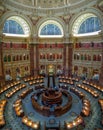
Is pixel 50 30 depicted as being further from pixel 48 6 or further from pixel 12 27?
pixel 12 27

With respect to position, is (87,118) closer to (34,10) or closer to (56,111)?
(56,111)

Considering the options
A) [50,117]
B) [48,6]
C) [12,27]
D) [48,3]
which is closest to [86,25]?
[48,6]

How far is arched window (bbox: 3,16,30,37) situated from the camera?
3259 centimetres

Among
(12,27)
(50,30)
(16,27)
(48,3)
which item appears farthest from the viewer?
(50,30)

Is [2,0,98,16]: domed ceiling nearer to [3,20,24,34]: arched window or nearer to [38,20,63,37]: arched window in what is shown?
[38,20,63,37]: arched window

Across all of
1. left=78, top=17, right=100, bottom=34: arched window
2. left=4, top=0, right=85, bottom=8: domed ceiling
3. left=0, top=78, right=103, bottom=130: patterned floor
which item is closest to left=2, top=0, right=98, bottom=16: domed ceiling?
left=4, top=0, right=85, bottom=8: domed ceiling

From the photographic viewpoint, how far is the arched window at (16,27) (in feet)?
107

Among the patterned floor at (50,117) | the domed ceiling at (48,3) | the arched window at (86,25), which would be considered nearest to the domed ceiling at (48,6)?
the domed ceiling at (48,3)

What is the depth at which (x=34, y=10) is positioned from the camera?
33.7 m

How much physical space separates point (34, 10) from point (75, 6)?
10.7m

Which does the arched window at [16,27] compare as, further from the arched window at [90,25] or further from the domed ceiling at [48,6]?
the arched window at [90,25]

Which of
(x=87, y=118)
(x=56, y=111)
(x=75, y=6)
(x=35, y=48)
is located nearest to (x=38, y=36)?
(x=35, y=48)

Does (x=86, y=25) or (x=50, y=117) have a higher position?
(x=86, y=25)

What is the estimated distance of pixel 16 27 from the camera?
114ft
